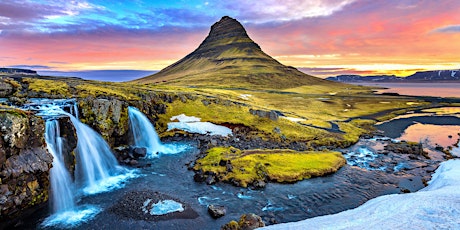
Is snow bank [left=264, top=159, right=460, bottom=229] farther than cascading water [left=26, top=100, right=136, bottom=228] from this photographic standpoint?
No

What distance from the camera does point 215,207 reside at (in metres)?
27.9

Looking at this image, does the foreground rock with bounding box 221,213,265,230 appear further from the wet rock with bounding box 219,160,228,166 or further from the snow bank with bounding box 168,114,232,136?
the snow bank with bounding box 168,114,232,136

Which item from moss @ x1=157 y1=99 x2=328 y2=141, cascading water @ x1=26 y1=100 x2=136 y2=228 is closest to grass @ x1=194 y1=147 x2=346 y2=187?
cascading water @ x1=26 y1=100 x2=136 y2=228

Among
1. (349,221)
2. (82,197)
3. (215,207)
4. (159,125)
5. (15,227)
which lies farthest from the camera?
(159,125)

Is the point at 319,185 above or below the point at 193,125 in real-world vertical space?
below

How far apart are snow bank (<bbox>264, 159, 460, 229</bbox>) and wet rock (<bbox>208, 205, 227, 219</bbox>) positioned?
5.89 m

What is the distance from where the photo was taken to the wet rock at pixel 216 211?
26.9m

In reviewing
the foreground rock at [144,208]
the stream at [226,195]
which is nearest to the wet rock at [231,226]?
the stream at [226,195]

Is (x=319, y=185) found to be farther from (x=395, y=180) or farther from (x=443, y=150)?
(x=443, y=150)

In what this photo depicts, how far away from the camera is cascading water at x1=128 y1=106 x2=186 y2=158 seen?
49719 millimetres

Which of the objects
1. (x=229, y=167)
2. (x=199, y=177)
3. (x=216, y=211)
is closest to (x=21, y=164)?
(x=216, y=211)

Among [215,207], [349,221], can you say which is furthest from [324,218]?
[215,207]

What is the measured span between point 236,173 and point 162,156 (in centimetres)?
1548

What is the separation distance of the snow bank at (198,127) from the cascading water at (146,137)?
7.23 meters
